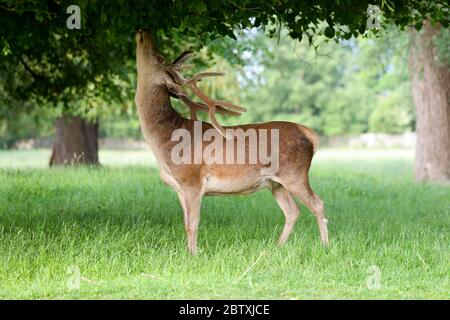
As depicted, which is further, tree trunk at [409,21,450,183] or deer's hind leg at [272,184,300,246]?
tree trunk at [409,21,450,183]

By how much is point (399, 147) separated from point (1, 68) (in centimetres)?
5361

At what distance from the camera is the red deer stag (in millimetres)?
7250

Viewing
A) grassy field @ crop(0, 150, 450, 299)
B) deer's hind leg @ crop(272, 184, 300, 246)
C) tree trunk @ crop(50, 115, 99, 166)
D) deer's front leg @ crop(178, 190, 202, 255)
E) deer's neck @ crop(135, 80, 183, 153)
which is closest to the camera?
grassy field @ crop(0, 150, 450, 299)

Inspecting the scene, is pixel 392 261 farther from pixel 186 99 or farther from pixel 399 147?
pixel 399 147

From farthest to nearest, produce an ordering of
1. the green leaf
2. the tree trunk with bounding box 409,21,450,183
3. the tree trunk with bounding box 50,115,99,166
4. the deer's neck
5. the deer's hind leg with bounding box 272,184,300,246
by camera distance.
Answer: the tree trunk with bounding box 50,115,99,166 < the tree trunk with bounding box 409,21,450,183 < the green leaf < the deer's hind leg with bounding box 272,184,300,246 < the deer's neck

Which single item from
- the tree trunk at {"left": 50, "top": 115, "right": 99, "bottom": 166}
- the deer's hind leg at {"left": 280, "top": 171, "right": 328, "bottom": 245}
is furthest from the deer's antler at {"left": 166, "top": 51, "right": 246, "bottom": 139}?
the tree trunk at {"left": 50, "top": 115, "right": 99, "bottom": 166}

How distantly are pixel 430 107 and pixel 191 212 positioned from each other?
11319 millimetres

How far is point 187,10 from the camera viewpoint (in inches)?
298

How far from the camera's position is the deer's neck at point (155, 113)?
7379 mm

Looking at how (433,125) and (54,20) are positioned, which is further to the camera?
(433,125)

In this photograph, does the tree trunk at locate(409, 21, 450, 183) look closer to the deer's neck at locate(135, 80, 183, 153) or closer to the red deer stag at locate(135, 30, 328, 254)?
the red deer stag at locate(135, 30, 328, 254)

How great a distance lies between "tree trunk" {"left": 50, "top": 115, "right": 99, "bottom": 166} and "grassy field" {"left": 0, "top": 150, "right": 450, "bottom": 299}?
7737 mm
